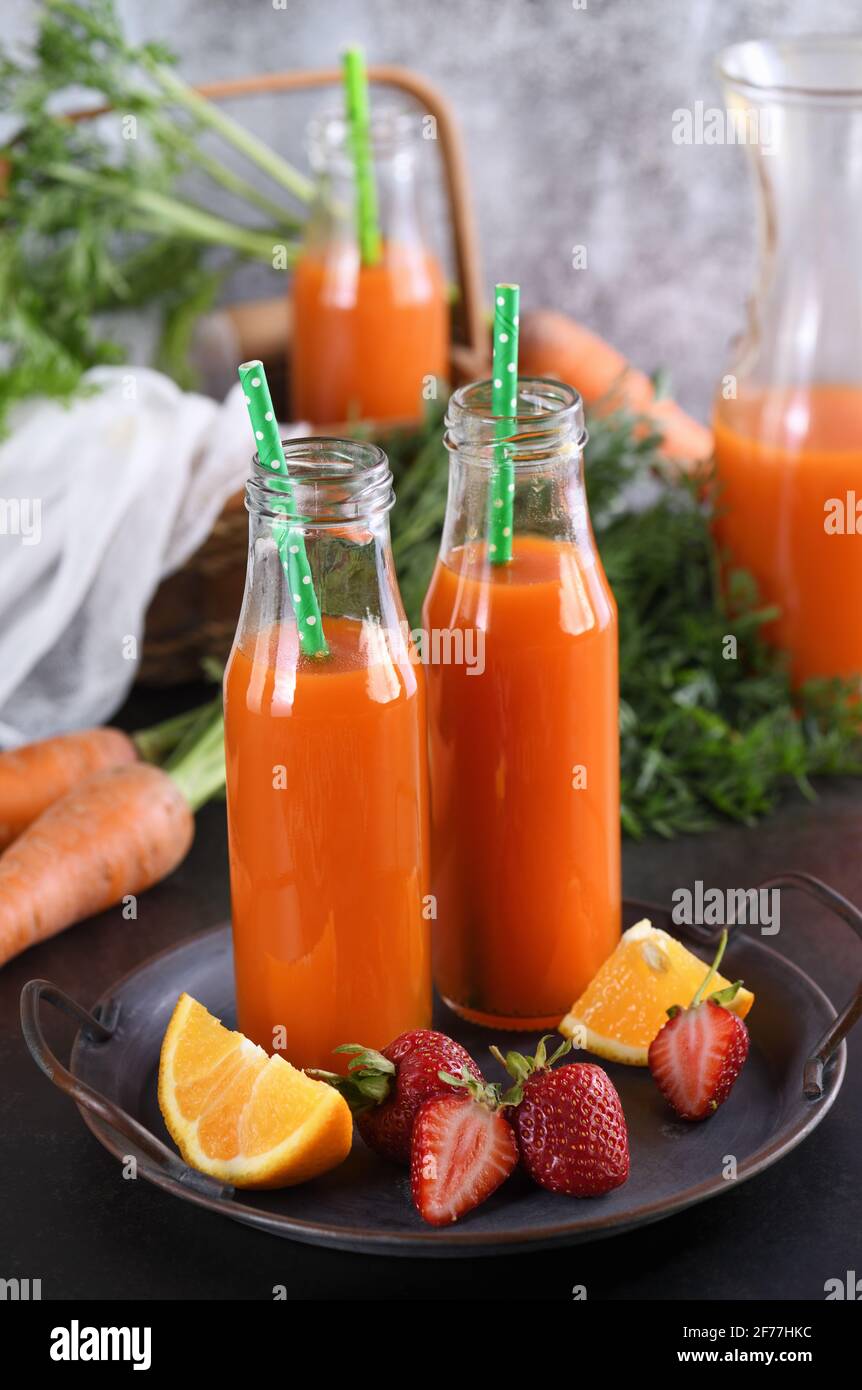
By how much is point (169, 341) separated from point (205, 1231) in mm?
1259

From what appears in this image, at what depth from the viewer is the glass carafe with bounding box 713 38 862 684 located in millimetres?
1421

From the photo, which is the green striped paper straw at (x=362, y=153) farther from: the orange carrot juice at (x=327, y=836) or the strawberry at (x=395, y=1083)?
the strawberry at (x=395, y=1083)

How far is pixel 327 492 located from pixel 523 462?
0.13 meters

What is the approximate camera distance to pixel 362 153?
1.69 metres

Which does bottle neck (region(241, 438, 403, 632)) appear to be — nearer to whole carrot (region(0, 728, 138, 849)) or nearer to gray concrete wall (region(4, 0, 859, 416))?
whole carrot (region(0, 728, 138, 849))

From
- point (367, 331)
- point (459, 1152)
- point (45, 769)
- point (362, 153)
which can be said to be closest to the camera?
point (459, 1152)

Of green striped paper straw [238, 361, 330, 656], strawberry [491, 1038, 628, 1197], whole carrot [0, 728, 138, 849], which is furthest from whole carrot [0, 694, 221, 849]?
strawberry [491, 1038, 628, 1197]

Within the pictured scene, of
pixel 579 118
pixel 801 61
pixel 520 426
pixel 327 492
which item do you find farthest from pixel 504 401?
pixel 579 118

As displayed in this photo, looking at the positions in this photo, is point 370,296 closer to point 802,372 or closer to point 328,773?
point 802,372

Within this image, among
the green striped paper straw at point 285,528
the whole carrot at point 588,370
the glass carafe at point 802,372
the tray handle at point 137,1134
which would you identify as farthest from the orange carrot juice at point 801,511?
the tray handle at point 137,1134

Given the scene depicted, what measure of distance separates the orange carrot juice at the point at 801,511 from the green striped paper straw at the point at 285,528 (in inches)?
27.8

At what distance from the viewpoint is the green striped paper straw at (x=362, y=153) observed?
1631mm

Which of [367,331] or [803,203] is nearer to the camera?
[803,203]

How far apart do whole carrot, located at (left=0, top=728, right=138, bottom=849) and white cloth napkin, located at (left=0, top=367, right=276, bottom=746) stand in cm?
9
